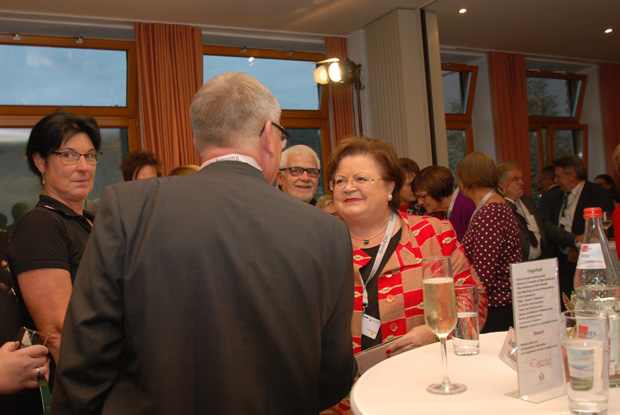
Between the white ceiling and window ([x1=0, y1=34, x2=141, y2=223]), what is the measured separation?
0.63ft

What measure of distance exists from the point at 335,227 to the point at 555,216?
16.3 feet

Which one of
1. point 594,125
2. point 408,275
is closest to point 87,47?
point 408,275

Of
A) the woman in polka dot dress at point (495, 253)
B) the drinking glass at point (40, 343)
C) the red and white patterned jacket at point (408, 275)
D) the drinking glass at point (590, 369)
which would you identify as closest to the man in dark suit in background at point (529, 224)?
the woman in polka dot dress at point (495, 253)

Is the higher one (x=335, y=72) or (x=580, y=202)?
(x=335, y=72)

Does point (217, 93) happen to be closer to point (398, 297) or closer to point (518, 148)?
point (398, 297)

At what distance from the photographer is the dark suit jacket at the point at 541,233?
3506 millimetres

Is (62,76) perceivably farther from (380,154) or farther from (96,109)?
(380,154)

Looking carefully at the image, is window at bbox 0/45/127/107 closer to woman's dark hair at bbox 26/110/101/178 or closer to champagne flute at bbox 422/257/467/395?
woman's dark hair at bbox 26/110/101/178

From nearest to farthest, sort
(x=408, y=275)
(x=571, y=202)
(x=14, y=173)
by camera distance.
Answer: (x=408, y=275)
(x=571, y=202)
(x=14, y=173)

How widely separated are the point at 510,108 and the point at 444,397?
7182 millimetres

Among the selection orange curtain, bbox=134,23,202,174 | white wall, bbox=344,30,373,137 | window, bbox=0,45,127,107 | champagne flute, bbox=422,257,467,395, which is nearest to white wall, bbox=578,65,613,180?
white wall, bbox=344,30,373,137

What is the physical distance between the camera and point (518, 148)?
7438 millimetres

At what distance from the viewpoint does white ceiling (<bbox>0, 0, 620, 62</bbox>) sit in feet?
17.5

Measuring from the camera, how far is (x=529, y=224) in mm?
3871
